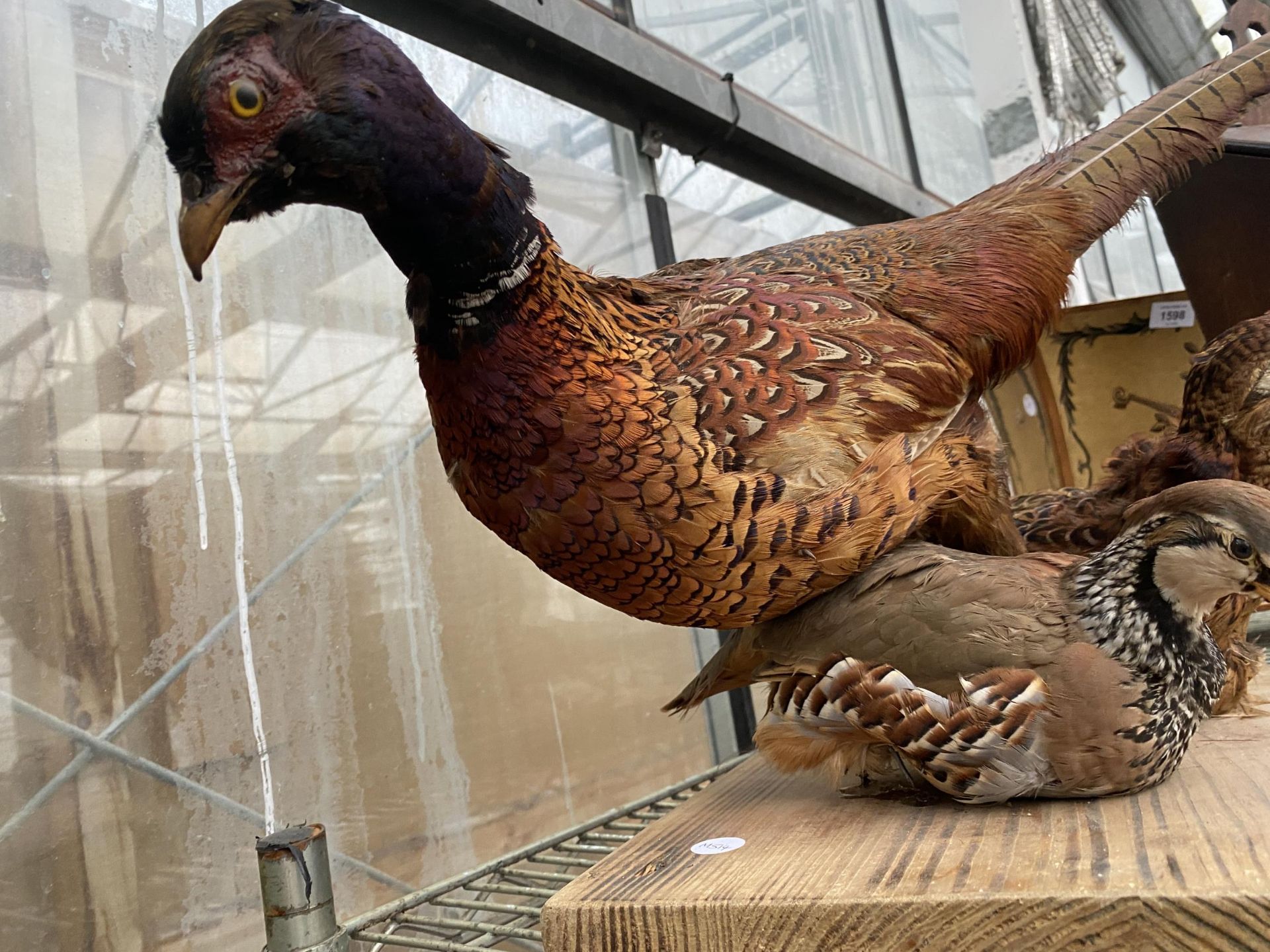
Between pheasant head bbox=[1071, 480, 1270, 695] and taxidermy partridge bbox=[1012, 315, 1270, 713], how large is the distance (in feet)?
1.33

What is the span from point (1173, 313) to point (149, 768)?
81.7 inches

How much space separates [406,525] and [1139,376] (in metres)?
1.61

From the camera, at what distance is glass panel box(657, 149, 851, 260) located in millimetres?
2119

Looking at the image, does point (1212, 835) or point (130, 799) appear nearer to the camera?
point (1212, 835)

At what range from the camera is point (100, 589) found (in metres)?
1.13

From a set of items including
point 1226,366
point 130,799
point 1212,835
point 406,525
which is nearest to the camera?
point 1212,835

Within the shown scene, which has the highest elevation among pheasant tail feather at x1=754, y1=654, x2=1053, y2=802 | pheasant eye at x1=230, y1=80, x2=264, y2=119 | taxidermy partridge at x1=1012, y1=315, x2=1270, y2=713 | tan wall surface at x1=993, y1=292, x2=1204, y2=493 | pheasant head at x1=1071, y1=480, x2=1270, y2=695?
pheasant eye at x1=230, y1=80, x2=264, y2=119

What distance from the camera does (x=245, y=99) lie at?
0.68 metres

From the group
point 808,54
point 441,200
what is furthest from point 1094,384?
point 441,200

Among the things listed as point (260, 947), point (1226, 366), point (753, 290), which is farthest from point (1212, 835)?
point (260, 947)

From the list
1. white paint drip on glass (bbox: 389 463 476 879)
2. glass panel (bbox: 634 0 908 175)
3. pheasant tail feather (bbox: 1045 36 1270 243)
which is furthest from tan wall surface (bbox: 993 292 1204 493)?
white paint drip on glass (bbox: 389 463 476 879)

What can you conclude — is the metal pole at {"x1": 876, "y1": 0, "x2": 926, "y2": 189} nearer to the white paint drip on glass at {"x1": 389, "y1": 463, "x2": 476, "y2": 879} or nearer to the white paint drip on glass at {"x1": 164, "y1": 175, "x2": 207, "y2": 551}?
the white paint drip on glass at {"x1": 389, "y1": 463, "x2": 476, "y2": 879}

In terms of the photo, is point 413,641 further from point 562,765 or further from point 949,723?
point 949,723

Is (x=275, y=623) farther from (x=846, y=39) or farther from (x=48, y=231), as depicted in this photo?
(x=846, y=39)
